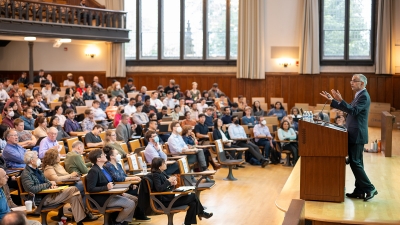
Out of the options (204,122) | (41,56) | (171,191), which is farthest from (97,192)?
(41,56)

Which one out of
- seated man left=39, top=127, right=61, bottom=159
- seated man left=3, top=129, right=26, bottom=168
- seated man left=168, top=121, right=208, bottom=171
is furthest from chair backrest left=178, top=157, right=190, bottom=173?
seated man left=3, top=129, right=26, bottom=168

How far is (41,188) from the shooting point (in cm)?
725

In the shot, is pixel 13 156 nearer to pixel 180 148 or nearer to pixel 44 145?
pixel 44 145

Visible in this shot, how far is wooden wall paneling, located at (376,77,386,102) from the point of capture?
1902cm

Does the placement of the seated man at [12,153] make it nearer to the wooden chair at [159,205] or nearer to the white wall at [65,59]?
the wooden chair at [159,205]

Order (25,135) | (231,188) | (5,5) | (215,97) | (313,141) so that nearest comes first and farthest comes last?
(313,141), (25,135), (231,188), (5,5), (215,97)

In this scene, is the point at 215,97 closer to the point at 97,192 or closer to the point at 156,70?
the point at 156,70

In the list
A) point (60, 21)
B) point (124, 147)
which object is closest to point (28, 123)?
point (124, 147)

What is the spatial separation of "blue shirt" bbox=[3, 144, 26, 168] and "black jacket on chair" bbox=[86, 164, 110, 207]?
1.48 m

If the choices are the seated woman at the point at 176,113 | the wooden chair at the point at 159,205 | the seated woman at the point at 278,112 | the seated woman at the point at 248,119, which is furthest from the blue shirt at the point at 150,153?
the seated woman at the point at 278,112

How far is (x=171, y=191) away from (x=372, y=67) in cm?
1344

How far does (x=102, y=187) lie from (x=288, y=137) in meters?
6.73

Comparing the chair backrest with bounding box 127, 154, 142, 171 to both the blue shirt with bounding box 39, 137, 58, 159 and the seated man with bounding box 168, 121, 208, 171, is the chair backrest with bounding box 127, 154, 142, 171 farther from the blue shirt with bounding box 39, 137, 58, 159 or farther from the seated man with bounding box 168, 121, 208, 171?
the seated man with bounding box 168, 121, 208, 171

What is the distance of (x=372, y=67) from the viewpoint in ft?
63.0
